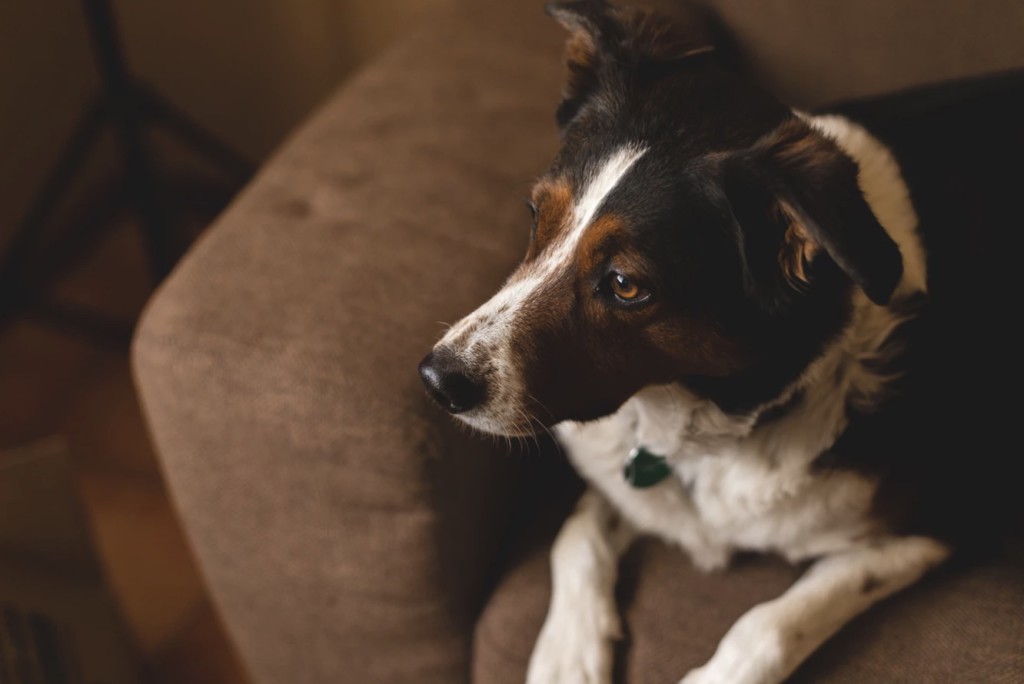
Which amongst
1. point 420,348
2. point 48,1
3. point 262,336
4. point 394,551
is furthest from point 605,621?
point 48,1

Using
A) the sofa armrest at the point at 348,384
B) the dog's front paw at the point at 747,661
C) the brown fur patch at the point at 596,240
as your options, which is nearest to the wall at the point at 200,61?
the sofa armrest at the point at 348,384

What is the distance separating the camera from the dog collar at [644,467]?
1.49m

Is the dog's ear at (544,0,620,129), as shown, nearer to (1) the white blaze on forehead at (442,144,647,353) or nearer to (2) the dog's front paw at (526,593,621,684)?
(1) the white blaze on forehead at (442,144,647,353)

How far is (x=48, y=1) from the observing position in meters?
2.67

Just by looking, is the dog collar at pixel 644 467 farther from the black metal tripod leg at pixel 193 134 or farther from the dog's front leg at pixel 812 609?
the black metal tripod leg at pixel 193 134

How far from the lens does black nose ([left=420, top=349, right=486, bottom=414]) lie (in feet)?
4.01

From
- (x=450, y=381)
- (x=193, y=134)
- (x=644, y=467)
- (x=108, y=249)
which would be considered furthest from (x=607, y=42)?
(x=108, y=249)

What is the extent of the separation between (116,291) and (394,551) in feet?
6.19

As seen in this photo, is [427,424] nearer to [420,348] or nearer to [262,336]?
[420,348]

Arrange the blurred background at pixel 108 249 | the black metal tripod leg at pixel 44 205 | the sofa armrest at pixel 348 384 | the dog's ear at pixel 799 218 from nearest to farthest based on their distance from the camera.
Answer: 1. the dog's ear at pixel 799 218
2. the sofa armrest at pixel 348 384
3. the blurred background at pixel 108 249
4. the black metal tripod leg at pixel 44 205

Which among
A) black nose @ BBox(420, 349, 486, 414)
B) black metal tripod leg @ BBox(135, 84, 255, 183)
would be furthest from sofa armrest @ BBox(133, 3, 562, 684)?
black metal tripod leg @ BBox(135, 84, 255, 183)

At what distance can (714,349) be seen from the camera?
48.6 inches

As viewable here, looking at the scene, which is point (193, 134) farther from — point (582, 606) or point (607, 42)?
point (582, 606)

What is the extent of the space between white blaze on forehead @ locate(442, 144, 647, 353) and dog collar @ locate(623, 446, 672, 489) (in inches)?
14.7
